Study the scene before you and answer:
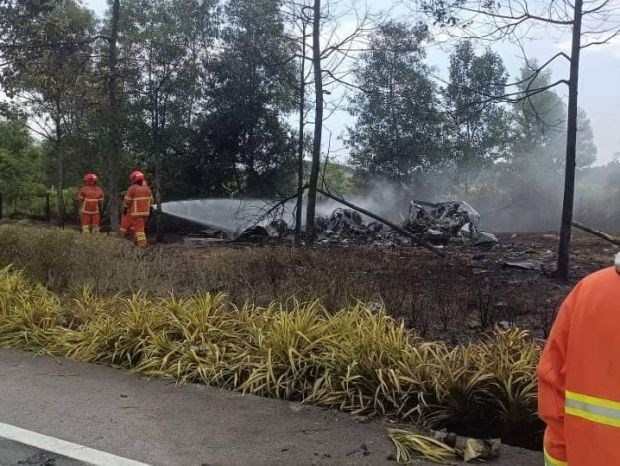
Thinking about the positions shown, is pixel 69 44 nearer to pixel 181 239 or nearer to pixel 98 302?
pixel 181 239

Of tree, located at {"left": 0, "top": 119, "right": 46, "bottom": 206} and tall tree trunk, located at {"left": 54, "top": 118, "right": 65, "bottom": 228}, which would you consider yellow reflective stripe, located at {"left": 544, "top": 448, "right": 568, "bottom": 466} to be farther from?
tree, located at {"left": 0, "top": 119, "right": 46, "bottom": 206}

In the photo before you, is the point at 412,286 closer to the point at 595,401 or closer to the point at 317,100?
the point at 595,401

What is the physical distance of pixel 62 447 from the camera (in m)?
3.65

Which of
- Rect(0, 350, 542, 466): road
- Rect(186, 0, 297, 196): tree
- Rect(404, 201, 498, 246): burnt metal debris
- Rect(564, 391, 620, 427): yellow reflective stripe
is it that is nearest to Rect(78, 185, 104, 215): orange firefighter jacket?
Rect(186, 0, 297, 196): tree

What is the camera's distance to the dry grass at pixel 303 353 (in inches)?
158

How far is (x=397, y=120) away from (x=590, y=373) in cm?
2244

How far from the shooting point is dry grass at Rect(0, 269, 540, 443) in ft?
13.2

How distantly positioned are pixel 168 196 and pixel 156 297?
15.6m

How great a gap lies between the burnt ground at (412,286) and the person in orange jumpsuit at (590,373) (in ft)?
12.6

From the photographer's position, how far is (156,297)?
6715mm

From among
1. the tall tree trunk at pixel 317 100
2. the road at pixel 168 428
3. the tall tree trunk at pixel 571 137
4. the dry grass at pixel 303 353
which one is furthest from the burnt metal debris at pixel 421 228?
the road at pixel 168 428

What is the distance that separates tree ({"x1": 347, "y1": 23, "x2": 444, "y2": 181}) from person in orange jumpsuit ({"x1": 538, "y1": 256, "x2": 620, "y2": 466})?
1723 centimetres

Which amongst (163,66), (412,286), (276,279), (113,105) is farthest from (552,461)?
(163,66)

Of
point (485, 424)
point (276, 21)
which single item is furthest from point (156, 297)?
point (276, 21)
